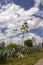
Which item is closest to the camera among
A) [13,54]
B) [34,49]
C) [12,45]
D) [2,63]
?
[2,63]

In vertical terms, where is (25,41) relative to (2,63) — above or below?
above

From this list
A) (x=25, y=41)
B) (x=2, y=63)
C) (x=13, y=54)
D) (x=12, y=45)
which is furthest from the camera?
(x=25, y=41)

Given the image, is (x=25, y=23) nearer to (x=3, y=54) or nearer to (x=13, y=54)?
(x=13, y=54)

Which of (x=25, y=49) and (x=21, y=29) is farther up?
(x=21, y=29)

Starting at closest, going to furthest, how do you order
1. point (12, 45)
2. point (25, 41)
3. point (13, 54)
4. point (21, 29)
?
point (13, 54)
point (12, 45)
point (25, 41)
point (21, 29)

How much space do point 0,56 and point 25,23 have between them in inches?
2167

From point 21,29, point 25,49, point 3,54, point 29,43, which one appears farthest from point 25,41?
point 3,54

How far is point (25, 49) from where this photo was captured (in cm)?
6253

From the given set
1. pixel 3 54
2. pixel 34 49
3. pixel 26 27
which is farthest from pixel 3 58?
pixel 26 27

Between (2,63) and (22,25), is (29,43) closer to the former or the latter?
(22,25)

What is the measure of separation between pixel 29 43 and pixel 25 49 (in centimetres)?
1567

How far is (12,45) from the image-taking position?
6153 cm

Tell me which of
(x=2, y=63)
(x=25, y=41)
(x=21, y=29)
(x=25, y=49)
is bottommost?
(x=2, y=63)

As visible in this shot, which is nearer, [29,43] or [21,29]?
[29,43]
